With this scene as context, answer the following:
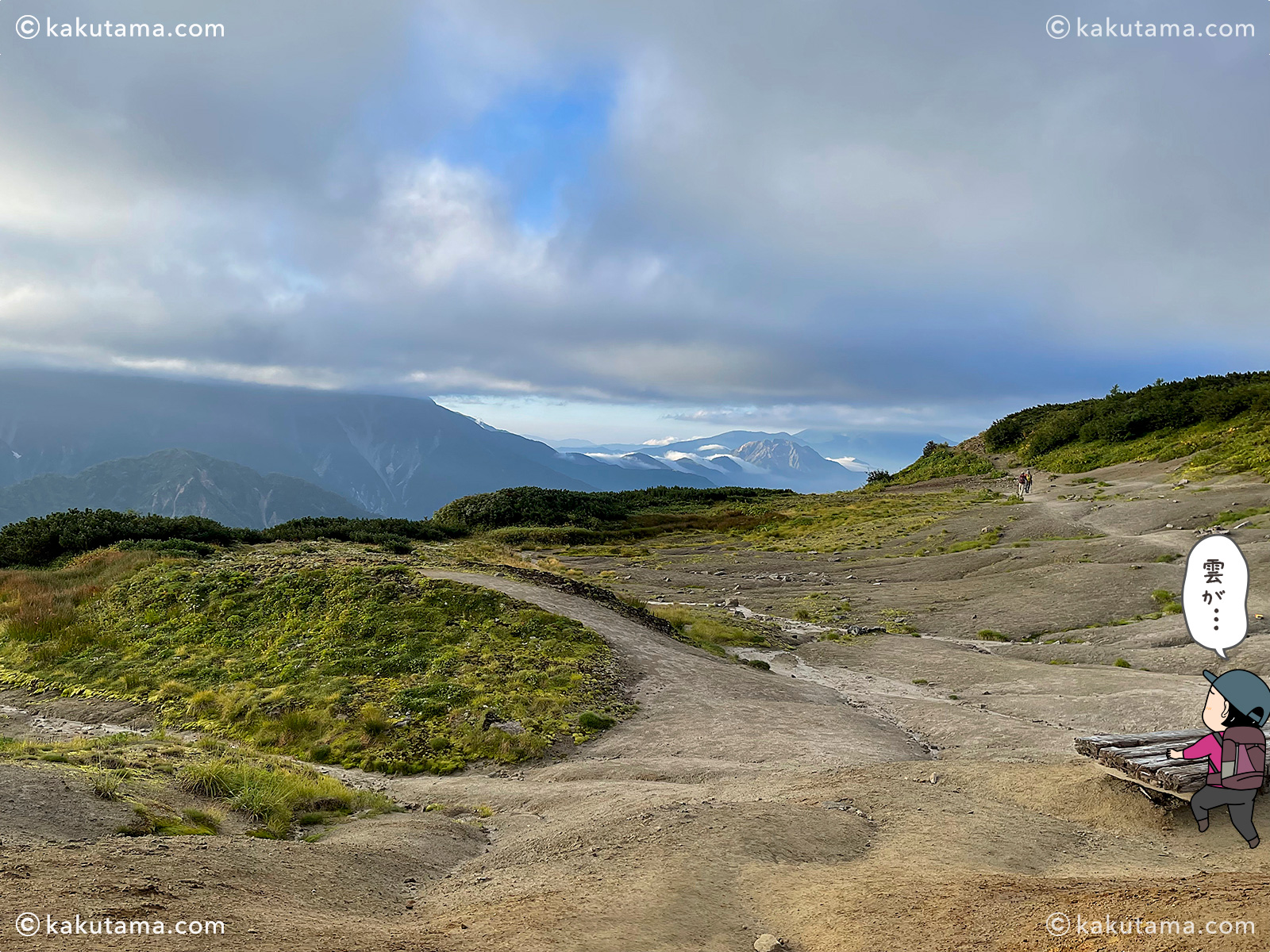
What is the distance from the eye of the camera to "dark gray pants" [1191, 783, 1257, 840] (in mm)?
8438

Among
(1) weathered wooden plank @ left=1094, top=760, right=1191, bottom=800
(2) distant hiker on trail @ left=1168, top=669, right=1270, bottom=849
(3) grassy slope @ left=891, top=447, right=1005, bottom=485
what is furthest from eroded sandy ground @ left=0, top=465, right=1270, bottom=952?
(3) grassy slope @ left=891, top=447, right=1005, bottom=485

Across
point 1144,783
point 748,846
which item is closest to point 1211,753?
point 1144,783

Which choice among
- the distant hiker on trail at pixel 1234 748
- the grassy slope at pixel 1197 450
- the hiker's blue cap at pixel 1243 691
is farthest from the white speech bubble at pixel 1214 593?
the grassy slope at pixel 1197 450

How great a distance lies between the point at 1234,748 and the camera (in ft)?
25.4

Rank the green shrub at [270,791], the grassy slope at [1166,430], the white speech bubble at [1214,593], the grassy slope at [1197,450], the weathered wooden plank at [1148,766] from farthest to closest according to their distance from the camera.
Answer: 1. the grassy slope at [1166,430]
2. the grassy slope at [1197,450]
3. the green shrub at [270,791]
4. the weathered wooden plank at [1148,766]
5. the white speech bubble at [1214,593]

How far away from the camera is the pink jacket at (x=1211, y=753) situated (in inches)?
318

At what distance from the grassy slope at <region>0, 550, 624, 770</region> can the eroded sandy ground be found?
4.99ft

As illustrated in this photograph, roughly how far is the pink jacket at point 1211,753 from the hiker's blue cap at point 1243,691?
2.06 feet

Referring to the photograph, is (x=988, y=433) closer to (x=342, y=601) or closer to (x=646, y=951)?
(x=342, y=601)

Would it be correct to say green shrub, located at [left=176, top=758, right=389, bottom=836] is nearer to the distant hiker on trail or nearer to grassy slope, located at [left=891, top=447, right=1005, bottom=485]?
the distant hiker on trail

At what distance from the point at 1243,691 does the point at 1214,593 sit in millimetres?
1162

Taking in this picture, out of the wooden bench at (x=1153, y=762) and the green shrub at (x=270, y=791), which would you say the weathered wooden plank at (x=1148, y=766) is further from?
the green shrub at (x=270, y=791)

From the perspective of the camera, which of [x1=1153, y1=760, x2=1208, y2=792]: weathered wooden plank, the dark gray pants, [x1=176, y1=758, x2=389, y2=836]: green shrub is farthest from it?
[x1=176, y1=758, x2=389, y2=836]: green shrub

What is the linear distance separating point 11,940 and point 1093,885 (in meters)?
10.6
